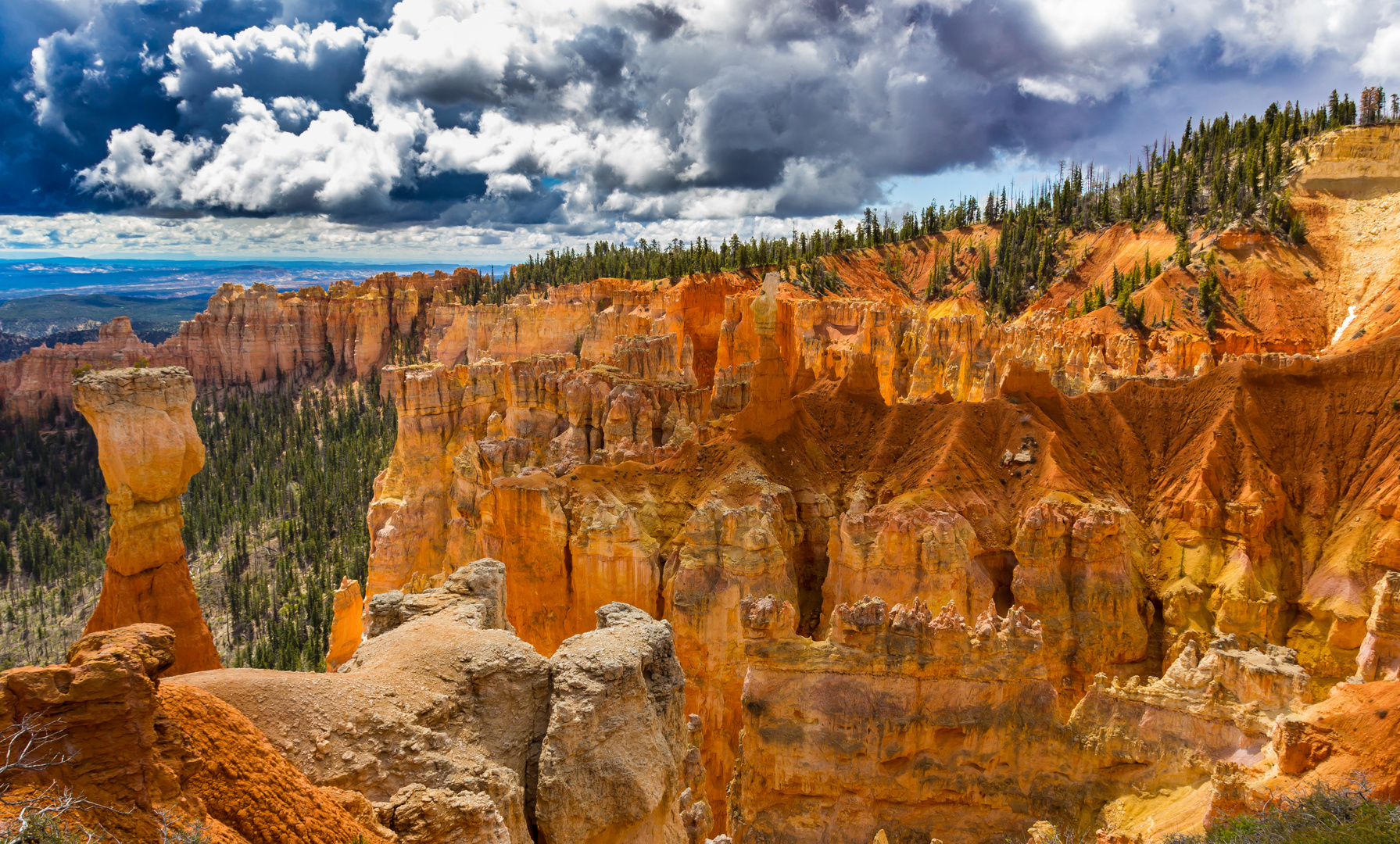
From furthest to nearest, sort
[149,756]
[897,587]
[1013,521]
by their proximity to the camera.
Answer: [1013,521]
[897,587]
[149,756]

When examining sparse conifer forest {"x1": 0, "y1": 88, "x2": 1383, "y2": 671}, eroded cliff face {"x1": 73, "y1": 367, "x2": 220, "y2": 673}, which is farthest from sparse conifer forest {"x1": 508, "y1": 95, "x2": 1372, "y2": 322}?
eroded cliff face {"x1": 73, "y1": 367, "x2": 220, "y2": 673}

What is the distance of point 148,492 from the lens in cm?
1655

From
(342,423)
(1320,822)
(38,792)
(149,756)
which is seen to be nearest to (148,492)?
(149,756)

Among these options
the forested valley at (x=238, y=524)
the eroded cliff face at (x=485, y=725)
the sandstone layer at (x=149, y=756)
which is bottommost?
the forested valley at (x=238, y=524)

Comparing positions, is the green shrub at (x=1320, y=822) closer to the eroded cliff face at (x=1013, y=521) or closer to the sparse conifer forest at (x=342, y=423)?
the eroded cliff face at (x=1013, y=521)

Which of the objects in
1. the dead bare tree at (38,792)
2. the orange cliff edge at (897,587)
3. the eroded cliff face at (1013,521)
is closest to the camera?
the dead bare tree at (38,792)

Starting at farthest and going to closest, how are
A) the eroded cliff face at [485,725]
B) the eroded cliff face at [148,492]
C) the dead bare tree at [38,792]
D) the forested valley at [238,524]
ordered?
1. the forested valley at [238,524]
2. the eroded cliff face at [148,492]
3. the eroded cliff face at [485,725]
4. the dead bare tree at [38,792]

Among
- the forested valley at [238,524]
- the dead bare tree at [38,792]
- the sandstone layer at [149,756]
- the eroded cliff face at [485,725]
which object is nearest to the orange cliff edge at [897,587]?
the eroded cliff face at [485,725]

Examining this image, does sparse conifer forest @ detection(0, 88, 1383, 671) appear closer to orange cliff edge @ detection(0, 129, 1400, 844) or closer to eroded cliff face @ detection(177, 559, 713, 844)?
orange cliff edge @ detection(0, 129, 1400, 844)

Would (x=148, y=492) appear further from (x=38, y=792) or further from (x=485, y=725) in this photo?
(x=38, y=792)

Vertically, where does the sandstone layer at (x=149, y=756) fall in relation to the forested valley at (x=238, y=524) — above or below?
above

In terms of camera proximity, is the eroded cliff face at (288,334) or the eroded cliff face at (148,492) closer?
the eroded cliff face at (148,492)

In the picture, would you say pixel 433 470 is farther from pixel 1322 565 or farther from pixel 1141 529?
pixel 1322 565

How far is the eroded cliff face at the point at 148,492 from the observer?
51.9 feet
